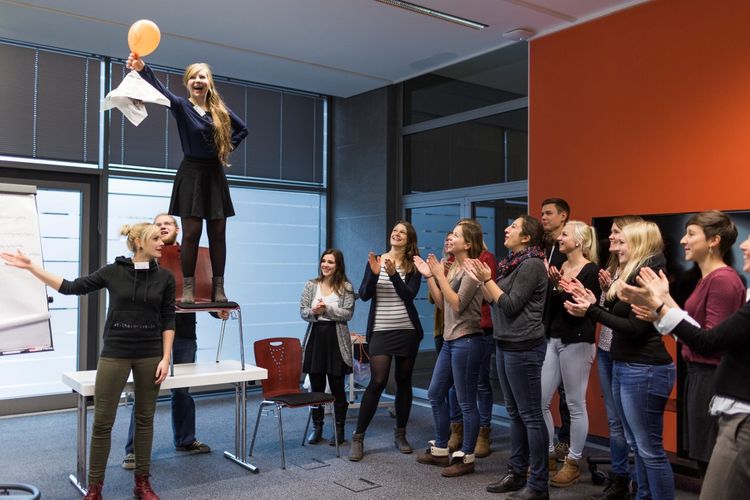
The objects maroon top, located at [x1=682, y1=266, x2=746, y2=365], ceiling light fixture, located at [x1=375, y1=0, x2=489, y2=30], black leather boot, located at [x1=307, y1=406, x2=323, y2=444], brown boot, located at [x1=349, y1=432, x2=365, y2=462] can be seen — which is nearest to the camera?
maroon top, located at [x1=682, y1=266, x2=746, y2=365]

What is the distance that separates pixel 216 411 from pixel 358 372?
4.05ft

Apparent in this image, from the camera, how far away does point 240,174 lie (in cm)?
654

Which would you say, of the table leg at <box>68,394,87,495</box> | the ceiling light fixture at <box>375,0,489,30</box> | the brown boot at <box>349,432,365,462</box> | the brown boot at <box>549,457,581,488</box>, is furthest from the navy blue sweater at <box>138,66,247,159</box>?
the brown boot at <box>549,457,581,488</box>

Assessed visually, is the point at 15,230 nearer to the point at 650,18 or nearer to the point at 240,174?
the point at 240,174

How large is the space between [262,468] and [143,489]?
2.68 feet

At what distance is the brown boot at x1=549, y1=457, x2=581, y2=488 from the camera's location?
366 centimetres

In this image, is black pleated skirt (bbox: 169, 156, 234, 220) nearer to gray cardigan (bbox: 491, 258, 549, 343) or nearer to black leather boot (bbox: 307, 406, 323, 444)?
gray cardigan (bbox: 491, 258, 549, 343)

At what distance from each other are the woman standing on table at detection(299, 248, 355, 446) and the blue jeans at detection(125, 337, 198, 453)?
2.54ft

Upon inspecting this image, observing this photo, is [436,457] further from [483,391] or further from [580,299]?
[580,299]

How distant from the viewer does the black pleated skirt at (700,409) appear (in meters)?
2.62

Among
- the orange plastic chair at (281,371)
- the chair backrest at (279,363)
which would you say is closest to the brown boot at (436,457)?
the orange plastic chair at (281,371)

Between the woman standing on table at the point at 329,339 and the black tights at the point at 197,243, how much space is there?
3.37ft

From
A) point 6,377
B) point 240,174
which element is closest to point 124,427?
point 6,377

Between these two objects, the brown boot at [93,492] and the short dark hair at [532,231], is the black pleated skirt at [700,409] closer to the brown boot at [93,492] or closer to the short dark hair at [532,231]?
the short dark hair at [532,231]
